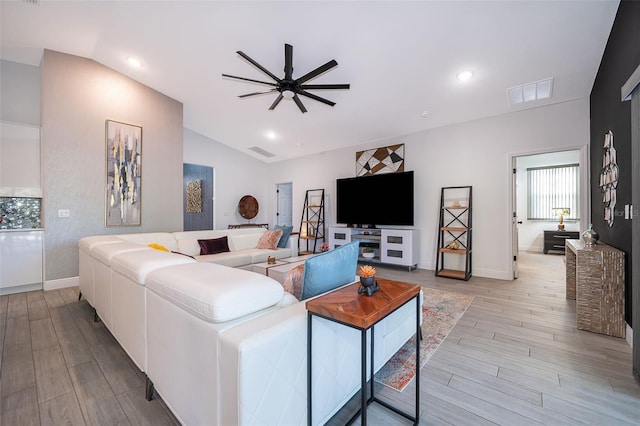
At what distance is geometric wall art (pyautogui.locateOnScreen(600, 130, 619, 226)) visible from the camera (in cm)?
250

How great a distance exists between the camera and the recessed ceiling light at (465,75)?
3280 millimetres

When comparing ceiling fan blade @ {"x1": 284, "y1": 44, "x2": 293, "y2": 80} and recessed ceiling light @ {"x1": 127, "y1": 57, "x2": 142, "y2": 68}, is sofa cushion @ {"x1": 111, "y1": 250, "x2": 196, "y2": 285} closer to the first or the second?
ceiling fan blade @ {"x1": 284, "y1": 44, "x2": 293, "y2": 80}

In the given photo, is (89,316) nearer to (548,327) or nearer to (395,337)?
(395,337)

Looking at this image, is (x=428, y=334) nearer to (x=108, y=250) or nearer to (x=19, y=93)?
(x=108, y=250)

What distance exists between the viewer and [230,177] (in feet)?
23.6

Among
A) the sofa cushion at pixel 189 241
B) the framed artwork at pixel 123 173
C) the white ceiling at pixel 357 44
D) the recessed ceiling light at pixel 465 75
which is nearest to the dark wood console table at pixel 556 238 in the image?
the white ceiling at pixel 357 44

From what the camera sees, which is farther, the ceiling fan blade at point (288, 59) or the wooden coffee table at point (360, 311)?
the ceiling fan blade at point (288, 59)

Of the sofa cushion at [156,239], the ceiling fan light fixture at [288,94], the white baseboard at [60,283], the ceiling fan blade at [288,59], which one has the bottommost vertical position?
the white baseboard at [60,283]

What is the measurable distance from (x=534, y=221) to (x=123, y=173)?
9.80 m

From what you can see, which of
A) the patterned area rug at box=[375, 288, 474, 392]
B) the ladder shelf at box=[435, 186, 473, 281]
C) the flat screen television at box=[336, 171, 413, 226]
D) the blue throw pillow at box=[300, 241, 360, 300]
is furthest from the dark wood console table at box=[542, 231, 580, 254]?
the blue throw pillow at box=[300, 241, 360, 300]

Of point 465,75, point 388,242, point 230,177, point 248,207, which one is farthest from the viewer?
point 248,207

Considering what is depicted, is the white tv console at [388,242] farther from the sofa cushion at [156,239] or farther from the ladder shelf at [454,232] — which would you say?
the sofa cushion at [156,239]

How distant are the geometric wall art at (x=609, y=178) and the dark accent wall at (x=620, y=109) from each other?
8 cm

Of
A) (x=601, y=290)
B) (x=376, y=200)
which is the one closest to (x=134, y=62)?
(x=376, y=200)
